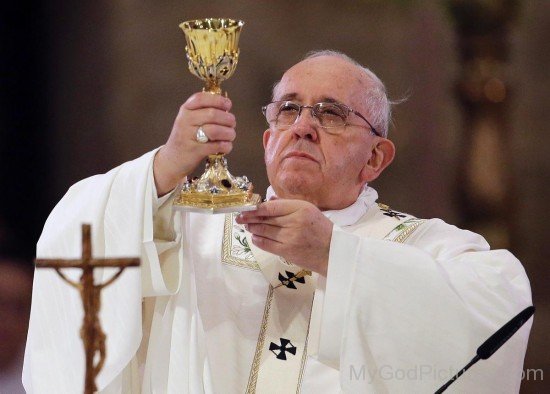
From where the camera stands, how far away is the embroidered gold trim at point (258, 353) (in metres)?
2.92

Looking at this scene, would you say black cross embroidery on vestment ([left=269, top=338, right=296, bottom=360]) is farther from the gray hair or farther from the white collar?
the gray hair

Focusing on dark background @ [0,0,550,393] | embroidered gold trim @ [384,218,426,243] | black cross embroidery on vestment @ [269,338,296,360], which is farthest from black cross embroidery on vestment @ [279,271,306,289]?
dark background @ [0,0,550,393]

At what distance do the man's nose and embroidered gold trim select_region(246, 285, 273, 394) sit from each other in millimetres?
501

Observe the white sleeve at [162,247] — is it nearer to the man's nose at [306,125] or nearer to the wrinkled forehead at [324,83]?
the man's nose at [306,125]

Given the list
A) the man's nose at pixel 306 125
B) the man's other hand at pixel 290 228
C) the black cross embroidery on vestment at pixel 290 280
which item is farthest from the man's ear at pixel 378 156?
the man's other hand at pixel 290 228

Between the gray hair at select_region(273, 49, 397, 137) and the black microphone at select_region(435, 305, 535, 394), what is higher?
the gray hair at select_region(273, 49, 397, 137)

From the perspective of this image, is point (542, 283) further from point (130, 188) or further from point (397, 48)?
point (130, 188)

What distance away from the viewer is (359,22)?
4.38 meters

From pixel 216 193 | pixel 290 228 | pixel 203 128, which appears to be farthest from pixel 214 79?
pixel 290 228

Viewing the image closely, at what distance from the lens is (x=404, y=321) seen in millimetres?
Answer: 2490

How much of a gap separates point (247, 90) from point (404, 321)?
2159 mm

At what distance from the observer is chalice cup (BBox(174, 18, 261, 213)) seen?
7.34ft

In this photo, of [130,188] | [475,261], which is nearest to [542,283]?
[475,261]

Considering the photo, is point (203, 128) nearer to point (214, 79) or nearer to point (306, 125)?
point (214, 79)
